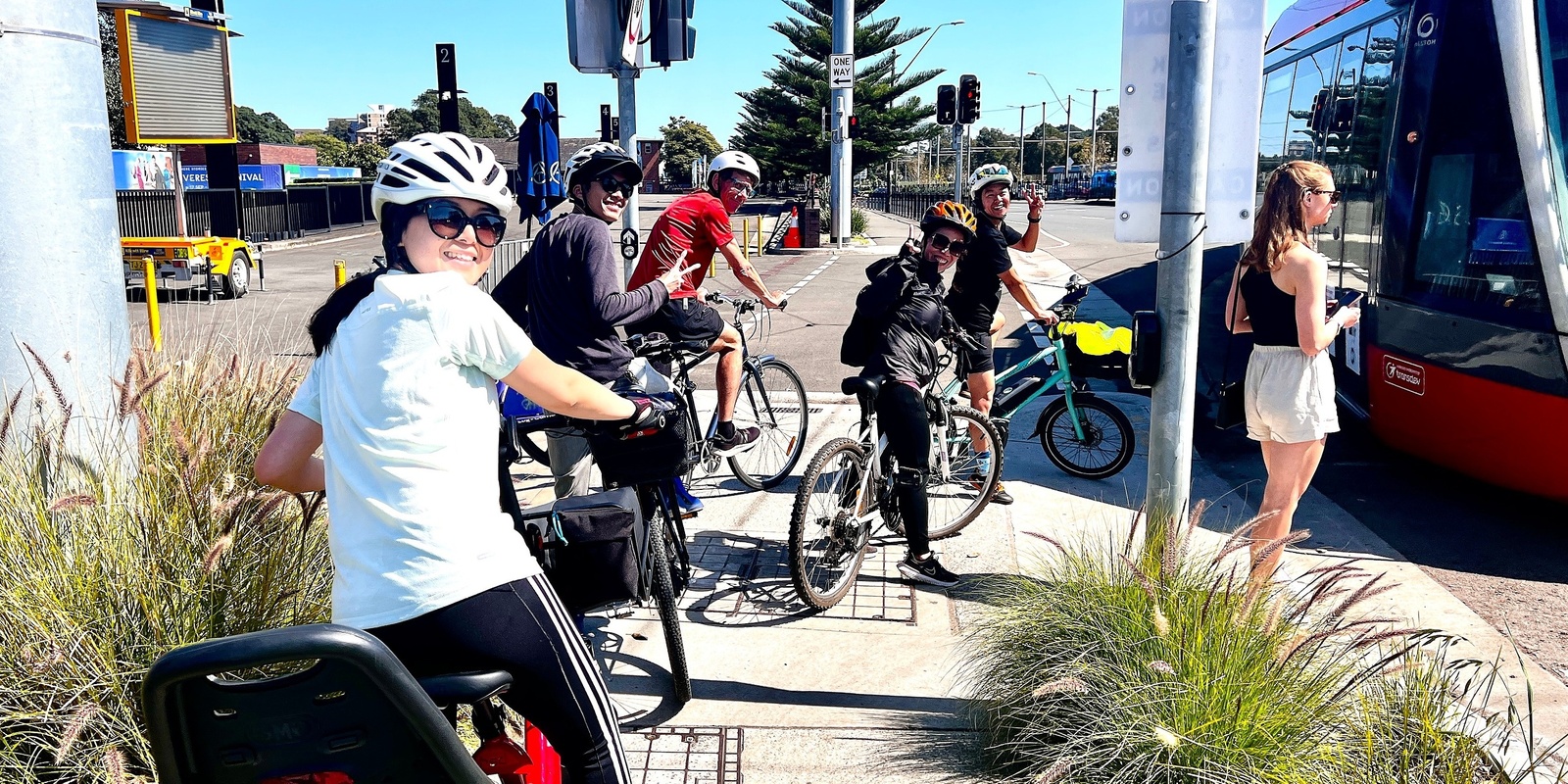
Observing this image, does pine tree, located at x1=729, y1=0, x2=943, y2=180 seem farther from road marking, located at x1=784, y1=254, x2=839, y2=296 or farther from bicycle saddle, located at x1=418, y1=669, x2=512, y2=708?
bicycle saddle, located at x1=418, y1=669, x2=512, y2=708

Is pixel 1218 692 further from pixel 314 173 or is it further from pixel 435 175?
pixel 314 173

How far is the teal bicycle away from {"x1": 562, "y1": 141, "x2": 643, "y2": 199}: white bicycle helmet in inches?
110

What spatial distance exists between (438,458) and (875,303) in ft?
10.7

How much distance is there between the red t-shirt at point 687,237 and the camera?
655 cm

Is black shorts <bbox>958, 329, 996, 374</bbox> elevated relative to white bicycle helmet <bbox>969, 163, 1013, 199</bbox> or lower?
lower

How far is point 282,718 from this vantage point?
6.39ft

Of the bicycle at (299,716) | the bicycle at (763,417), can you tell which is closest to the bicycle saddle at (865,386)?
the bicycle at (763,417)

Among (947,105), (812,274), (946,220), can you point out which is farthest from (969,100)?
(946,220)

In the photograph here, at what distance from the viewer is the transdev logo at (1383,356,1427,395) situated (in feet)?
23.3

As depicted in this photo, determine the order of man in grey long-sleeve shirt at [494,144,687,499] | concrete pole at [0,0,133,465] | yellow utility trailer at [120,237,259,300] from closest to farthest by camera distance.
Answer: concrete pole at [0,0,133,465] → man in grey long-sleeve shirt at [494,144,687,499] → yellow utility trailer at [120,237,259,300]

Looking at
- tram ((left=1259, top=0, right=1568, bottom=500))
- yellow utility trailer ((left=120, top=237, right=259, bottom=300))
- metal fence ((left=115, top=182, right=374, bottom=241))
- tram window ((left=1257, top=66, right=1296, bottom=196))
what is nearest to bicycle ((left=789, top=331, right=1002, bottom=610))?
tram ((left=1259, top=0, right=1568, bottom=500))

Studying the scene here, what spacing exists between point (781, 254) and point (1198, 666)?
26894 millimetres

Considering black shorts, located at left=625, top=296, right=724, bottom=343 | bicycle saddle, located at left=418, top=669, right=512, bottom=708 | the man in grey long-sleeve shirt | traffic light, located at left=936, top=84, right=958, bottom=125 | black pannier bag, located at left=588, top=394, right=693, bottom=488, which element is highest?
traffic light, located at left=936, top=84, right=958, bottom=125

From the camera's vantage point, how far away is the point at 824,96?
4684 centimetres
